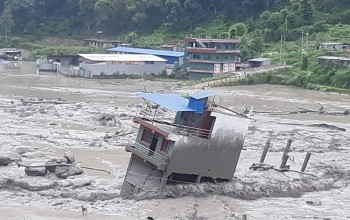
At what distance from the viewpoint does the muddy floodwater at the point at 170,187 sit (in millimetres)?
23312

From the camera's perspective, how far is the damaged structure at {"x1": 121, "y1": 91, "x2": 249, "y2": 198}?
23.6 meters

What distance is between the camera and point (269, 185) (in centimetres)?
2625

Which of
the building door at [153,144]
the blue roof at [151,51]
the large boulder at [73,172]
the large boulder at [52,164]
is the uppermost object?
the building door at [153,144]

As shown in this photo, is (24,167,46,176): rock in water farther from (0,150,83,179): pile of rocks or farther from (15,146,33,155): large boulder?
(15,146,33,155): large boulder

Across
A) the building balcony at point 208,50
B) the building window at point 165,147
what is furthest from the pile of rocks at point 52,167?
the building balcony at point 208,50

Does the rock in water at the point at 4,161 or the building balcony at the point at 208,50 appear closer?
the rock in water at the point at 4,161

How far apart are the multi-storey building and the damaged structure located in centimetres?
4299

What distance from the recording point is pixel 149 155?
947 inches

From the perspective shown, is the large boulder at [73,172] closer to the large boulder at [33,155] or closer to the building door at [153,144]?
the large boulder at [33,155]

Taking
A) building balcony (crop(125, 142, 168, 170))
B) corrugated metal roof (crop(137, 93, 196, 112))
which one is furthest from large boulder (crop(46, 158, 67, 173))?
corrugated metal roof (crop(137, 93, 196, 112))

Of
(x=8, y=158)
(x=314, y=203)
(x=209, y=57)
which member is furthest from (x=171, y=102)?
(x=209, y=57)

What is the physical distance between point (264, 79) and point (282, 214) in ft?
130

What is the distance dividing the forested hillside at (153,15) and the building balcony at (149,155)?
53286 millimetres

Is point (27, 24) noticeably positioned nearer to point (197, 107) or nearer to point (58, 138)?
point (58, 138)
